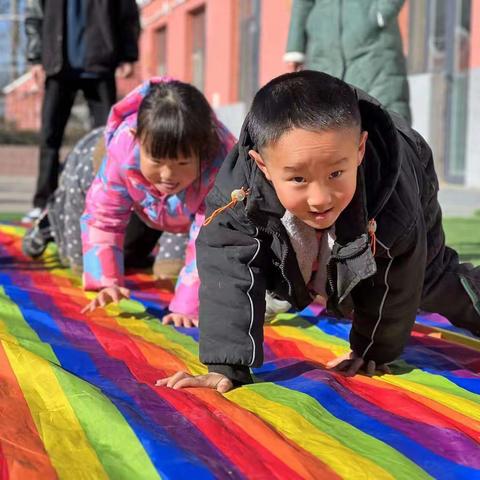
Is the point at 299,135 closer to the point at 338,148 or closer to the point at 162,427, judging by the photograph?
the point at 338,148

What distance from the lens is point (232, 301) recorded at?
67.0 inches

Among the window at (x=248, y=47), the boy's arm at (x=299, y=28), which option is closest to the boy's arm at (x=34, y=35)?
the boy's arm at (x=299, y=28)

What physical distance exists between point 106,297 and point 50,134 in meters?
2.18

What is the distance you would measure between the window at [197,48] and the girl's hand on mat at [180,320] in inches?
519

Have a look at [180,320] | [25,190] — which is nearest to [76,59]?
[180,320]

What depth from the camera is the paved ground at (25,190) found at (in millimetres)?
6446

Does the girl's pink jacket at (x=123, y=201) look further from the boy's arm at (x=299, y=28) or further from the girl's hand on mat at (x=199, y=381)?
the boy's arm at (x=299, y=28)

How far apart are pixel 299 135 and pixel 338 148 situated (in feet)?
0.25

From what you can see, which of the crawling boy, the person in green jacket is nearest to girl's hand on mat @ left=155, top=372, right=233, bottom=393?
the crawling boy

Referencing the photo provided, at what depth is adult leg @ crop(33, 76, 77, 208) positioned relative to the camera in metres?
4.37

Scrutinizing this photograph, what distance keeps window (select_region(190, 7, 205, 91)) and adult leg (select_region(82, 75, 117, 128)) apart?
1096cm

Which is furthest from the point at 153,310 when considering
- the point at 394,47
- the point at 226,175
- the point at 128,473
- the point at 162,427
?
the point at 394,47

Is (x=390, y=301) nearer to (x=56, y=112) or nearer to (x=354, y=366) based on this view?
(x=354, y=366)

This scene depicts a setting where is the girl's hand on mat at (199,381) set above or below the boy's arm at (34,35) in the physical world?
below
